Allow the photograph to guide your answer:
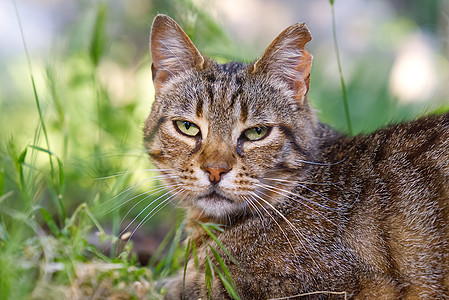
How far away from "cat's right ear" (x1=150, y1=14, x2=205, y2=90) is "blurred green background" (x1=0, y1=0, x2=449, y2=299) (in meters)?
0.56

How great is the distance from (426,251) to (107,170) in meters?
2.24

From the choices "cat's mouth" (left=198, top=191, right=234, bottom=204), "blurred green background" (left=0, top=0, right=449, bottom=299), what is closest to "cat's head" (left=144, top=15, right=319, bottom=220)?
"cat's mouth" (left=198, top=191, right=234, bottom=204)

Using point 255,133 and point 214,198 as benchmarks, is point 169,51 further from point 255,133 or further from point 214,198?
point 214,198

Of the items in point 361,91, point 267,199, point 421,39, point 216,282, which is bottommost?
point 216,282

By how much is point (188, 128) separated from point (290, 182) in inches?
27.6

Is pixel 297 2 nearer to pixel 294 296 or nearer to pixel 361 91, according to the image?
pixel 361 91

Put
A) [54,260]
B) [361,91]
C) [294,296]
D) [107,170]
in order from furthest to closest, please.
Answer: [361,91] < [107,170] < [294,296] < [54,260]

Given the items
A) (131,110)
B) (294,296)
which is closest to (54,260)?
(294,296)

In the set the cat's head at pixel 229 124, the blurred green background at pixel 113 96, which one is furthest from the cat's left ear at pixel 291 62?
the blurred green background at pixel 113 96

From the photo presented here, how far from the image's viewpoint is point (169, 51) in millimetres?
3211

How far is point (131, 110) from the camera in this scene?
4.77 metres

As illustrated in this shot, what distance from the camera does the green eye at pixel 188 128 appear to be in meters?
2.95

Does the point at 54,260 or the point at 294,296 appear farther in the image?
the point at 294,296

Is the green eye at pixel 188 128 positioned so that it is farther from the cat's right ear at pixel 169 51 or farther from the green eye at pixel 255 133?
the cat's right ear at pixel 169 51
